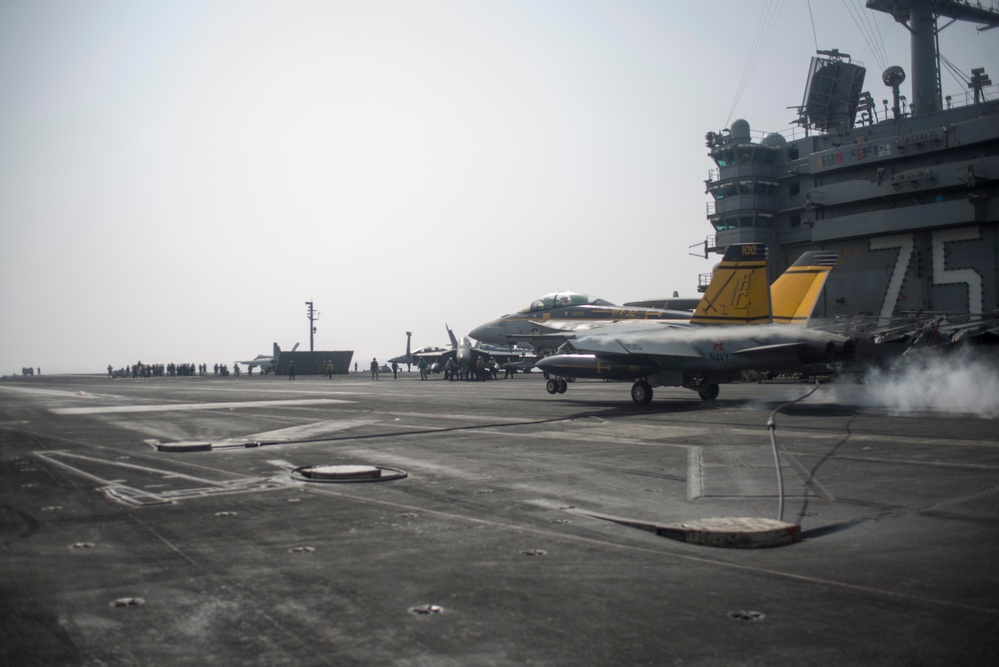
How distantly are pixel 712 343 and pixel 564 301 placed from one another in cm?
1006

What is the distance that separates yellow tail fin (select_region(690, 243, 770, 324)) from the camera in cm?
2309

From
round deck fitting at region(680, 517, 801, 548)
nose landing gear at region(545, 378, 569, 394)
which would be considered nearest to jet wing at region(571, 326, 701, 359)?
nose landing gear at region(545, 378, 569, 394)

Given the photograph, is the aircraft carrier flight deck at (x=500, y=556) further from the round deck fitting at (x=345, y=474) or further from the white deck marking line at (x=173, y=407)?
the white deck marking line at (x=173, y=407)

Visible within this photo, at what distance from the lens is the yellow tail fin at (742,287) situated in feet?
75.8

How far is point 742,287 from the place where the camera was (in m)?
23.3

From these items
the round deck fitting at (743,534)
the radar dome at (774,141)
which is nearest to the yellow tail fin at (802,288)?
the round deck fitting at (743,534)

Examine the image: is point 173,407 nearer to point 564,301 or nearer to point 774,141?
point 564,301

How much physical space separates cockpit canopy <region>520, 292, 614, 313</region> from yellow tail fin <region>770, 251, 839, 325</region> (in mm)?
7074

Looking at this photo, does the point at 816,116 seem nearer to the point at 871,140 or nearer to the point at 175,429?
the point at 871,140

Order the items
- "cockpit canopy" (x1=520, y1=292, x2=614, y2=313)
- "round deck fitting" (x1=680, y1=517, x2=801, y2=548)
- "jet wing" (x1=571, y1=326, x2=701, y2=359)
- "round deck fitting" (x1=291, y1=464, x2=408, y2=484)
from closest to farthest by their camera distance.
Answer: "round deck fitting" (x1=680, y1=517, x2=801, y2=548), "round deck fitting" (x1=291, y1=464, x2=408, y2=484), "jet wing" (x1=571, y1=326, x2=701, y2=359), "cockpit canopy" (x1=520, y1=292, x2=614, y2=313)

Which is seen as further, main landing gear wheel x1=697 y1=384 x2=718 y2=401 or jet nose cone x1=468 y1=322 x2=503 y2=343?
jet nose cone x1=468 y1=322 x2=503 y2=343

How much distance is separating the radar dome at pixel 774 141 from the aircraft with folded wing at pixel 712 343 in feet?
132

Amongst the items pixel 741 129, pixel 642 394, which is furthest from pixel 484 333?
pixel 741 129

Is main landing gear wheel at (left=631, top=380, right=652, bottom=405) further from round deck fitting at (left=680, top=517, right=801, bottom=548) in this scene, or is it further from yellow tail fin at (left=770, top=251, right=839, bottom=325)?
round deck fitting at (left=680, top=517, right=801, bottom=548)
